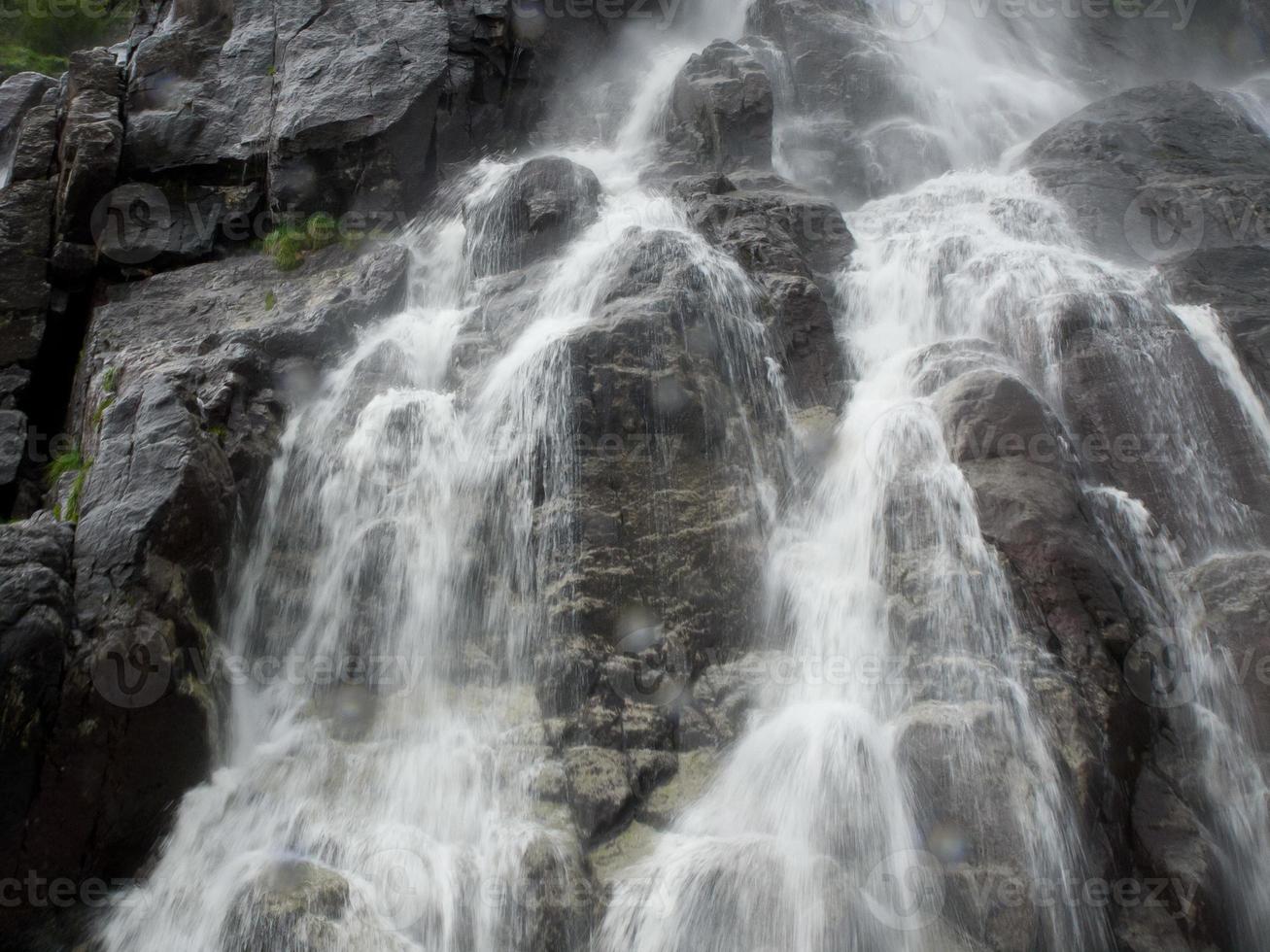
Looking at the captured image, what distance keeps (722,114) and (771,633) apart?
390 inches

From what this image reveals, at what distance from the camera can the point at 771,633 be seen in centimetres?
707

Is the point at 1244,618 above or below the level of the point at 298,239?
below

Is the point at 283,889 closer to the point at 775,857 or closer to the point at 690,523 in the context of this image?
the point at 775,857

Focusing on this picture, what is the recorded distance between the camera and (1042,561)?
623 cm

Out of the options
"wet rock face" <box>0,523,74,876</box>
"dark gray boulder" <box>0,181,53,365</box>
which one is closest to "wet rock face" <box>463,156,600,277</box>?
"dark gray boulder" <box>0,181,53,365</box>

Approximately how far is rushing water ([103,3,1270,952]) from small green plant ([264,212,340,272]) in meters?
2.59

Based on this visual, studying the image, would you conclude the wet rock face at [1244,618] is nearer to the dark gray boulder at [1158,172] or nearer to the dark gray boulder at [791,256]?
the dark gray boulder at [791,256]

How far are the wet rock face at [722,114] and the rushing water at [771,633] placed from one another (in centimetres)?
382

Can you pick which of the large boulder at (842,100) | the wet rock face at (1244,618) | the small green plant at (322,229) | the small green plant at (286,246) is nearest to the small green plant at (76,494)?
the small green plant at (286,246)

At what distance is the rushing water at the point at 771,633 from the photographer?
5301mm

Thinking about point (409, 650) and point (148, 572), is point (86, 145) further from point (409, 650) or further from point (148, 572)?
point (409, 650)

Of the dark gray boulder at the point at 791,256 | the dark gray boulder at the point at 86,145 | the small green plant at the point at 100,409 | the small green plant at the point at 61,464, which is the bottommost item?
the small green plant at the point at 61,464

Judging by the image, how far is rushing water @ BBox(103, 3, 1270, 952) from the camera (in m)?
5.30

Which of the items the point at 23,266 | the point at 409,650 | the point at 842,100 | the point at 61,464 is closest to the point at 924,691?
the point at 409,650
